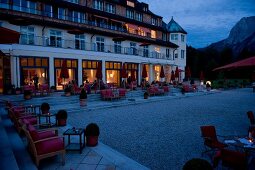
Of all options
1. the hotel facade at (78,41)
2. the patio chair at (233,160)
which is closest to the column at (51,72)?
the hotel facade at (78,41)

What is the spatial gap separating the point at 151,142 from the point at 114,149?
1.52m

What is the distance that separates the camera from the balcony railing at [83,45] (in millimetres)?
21494

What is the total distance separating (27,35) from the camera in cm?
2069

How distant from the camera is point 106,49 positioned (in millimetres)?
28859

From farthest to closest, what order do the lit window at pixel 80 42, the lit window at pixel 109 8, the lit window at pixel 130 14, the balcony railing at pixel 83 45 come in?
the lit window at pixel 130 14
the lit window at pixel 109 8
the lit window at pixel 80 42
the balcony railing at pixel 83 45

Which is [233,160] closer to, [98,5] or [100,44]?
[100,44]

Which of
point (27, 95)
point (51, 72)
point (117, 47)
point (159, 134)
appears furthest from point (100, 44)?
point (159, 134)

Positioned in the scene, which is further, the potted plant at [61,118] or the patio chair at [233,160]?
the potted plant at [61,118]

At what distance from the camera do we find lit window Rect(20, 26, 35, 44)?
20.7 meters

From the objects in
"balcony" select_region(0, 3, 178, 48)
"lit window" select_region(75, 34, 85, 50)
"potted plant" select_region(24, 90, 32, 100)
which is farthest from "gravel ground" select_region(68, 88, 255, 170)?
"lit window" select_region(75, 34, 85, 50)

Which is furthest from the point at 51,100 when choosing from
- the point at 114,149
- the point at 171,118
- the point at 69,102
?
the point at 114,149

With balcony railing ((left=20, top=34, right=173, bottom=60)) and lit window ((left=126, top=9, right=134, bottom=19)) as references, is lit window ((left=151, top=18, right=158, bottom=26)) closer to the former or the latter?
lit window ((left=126, top=9, right=134, bottom=19))

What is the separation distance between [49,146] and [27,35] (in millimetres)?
18053

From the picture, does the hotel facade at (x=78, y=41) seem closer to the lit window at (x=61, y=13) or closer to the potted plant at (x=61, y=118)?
the lit window at (x=61, y=13)
